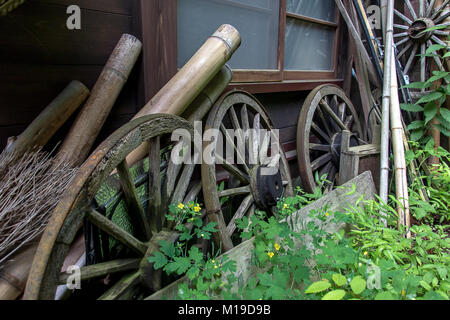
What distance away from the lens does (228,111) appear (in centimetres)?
209

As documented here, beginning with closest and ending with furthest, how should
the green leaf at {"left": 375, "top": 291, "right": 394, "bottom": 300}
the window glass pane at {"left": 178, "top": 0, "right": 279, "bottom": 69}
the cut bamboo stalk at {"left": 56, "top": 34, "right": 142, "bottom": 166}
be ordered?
1. the green leaf at {"left": 375, "top": 291, "right": 394, "bottom": 300}
2. the cut bamboo stalk at {"left": 56, "top": 34, "right": 142, "bottom": 166}
3. the window glass pane at {"left": 178, "top": 0, "right": 279, "bottom": 69}

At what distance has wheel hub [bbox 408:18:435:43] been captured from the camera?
3.10m

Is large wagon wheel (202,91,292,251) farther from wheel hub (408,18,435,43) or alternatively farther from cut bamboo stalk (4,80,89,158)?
wheel hub (408,18,435,43)

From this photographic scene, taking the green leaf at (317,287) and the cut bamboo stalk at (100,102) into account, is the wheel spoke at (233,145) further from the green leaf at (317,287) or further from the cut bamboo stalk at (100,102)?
the green leaf at (317,287)

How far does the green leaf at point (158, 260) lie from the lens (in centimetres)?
129

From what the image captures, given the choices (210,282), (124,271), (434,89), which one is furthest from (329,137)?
(124,271)

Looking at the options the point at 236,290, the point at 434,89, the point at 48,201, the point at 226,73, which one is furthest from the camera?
the point at 434,89

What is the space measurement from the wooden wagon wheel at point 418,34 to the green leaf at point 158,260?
113 inches

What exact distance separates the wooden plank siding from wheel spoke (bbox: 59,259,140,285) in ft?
2.17

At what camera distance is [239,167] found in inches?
83.4

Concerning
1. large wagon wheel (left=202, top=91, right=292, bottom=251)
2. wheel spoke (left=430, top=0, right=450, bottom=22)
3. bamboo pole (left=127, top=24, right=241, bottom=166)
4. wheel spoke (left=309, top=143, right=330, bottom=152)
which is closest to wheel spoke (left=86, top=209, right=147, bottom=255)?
bamboo pole (left=127, top=24, right=241, bottom=166)

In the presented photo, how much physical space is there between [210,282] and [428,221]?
6.19 ft
